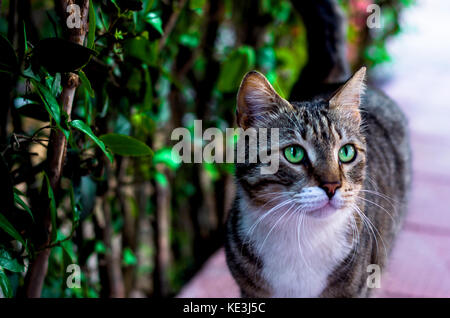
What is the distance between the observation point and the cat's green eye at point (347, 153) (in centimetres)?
142

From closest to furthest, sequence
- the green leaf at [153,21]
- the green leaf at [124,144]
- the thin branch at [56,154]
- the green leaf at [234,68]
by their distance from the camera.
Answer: the thin branch at [56,154], the green leaf at [124,144], the green leaf at [153,21], the green leaf at [234,68]

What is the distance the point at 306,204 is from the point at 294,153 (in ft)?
0.51

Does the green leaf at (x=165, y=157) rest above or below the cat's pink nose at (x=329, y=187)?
above

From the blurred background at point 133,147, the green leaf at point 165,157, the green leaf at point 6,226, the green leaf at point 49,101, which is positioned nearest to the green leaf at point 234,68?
the blurred background at point 133,147

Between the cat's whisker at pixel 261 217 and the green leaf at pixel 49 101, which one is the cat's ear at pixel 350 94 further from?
the green leaf at pixel 49 101

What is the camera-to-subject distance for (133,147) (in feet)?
4.20

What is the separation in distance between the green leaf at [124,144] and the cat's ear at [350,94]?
57cm

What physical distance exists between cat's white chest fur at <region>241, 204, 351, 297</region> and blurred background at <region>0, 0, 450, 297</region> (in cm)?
46

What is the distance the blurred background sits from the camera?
3.86 feet

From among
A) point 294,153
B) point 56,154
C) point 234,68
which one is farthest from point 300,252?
point 234,68

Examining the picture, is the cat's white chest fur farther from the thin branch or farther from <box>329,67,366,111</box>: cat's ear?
the thin branch

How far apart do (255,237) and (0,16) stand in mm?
1194
